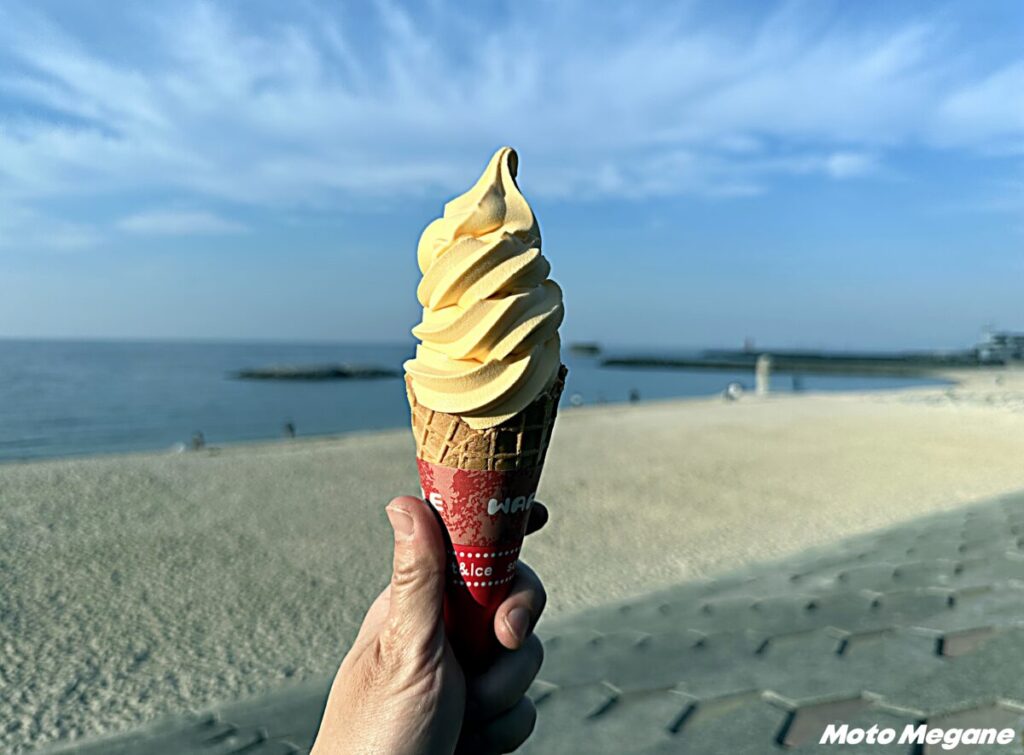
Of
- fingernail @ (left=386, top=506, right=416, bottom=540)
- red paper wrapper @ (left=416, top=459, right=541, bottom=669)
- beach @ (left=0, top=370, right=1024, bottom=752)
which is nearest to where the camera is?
fingernail @ (left=386, top=506, right=416, bottom=540)

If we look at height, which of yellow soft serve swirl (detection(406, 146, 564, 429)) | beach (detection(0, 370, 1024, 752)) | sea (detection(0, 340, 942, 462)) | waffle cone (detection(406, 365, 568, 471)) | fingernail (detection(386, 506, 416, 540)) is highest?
yellow soft serve swirl (detection(406, 146, 564, 429))

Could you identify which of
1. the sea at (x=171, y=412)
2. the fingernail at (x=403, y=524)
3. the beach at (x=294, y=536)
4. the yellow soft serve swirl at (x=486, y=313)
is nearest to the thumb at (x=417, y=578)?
the fingernail at (x=403, y=524)

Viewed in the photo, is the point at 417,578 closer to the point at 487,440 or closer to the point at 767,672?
the point at 487,440

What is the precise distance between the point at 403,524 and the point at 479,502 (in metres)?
0.24

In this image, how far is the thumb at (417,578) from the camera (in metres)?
1.79

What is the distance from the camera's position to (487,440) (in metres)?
2.03

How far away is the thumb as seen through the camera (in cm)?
179

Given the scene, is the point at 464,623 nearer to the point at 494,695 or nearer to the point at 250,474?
the point at 494,695

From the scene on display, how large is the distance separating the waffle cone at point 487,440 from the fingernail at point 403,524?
22 centimetres

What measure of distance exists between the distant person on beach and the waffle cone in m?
0.20

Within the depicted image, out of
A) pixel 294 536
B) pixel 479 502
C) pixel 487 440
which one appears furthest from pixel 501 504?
pixel 294 536

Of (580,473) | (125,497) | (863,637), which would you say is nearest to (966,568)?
(863,637)

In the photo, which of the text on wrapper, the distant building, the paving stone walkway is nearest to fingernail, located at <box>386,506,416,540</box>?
the text on wrapper

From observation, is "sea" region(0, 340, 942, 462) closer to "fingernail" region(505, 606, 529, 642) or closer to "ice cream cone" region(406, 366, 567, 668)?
"ice cream cone" region(406, 366, 567, 668)
